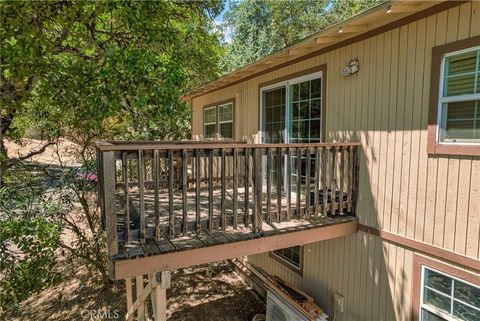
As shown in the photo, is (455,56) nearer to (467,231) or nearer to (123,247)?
(467,231)

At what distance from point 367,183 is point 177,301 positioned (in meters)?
4.81

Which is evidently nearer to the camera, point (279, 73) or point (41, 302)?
point (279, 73)

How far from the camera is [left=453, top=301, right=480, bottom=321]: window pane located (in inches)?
116

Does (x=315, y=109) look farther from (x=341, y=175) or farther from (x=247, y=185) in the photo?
(x=247, y=185)

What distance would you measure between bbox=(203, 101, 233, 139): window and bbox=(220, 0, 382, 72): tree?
32.7 feet

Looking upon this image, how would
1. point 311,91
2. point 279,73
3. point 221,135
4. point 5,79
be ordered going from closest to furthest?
point 5,79, point 311,91, point 279,73, point 221,135

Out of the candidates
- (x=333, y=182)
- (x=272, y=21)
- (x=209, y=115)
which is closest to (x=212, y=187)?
(x=333, y=182)

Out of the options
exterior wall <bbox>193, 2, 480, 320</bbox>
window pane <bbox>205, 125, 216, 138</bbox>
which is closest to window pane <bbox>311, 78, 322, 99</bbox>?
exterior wall <bbox>193, 2, 480, 320</bbox>

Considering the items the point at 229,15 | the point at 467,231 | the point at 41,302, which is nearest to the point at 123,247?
the point at 467,231

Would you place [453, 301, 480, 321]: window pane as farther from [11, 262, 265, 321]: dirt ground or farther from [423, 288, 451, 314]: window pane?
[11, 262, 265, 321]: dirt ground

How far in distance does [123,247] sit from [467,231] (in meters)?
3.55

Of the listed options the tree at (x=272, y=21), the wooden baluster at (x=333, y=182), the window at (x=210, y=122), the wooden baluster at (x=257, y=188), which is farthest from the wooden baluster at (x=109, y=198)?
the tree at (x=272, y=21)

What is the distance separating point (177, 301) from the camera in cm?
626

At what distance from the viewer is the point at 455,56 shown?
297cm
